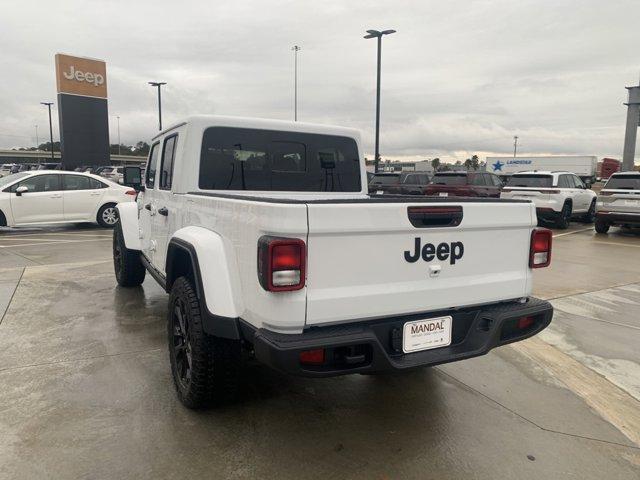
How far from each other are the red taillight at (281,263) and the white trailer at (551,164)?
3989 centimetres

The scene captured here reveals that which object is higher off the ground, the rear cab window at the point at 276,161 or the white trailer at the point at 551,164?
the white trailer at the point at 551,164

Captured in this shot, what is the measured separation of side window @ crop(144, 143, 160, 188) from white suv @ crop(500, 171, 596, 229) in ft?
36.0

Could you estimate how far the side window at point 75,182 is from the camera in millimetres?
11639

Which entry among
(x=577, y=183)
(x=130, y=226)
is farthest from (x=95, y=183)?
(x=577, y=183)

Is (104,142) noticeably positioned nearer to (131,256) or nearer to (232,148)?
(131,256)

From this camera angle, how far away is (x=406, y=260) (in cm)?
270

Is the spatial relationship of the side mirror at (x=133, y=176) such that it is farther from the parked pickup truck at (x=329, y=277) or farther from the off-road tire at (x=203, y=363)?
the off-road tire at (x=203, y=363)

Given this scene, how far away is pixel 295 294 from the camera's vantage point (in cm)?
242

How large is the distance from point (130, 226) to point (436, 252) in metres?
4.16

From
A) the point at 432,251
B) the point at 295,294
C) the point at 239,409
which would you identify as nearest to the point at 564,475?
the point at 432,251

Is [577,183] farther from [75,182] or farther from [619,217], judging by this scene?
[75,182]

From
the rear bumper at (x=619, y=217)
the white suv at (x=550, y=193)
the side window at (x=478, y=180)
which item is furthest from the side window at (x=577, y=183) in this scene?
the side window at (x=478, y=180)

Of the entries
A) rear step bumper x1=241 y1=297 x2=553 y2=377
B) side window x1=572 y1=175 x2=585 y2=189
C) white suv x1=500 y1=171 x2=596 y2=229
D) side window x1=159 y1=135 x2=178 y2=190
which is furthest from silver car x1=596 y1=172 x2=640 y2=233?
side window x1=159 y1=135 x2=178 y2=190

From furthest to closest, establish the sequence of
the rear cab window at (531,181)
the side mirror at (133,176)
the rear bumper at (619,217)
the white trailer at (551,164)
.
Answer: the white trailer at (551,164) → the rear cab window at (531,181) → the rear bumper at (619,217) → the side mirror at (133,176)
